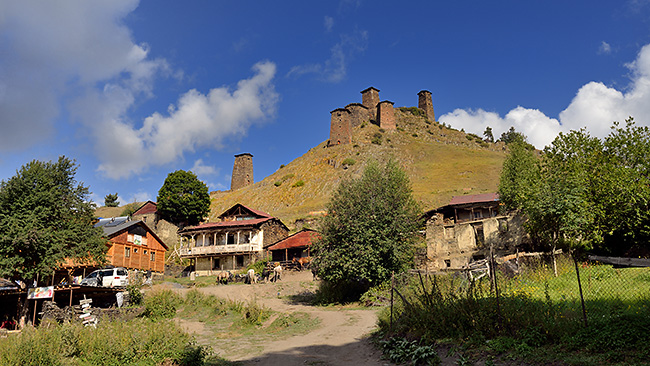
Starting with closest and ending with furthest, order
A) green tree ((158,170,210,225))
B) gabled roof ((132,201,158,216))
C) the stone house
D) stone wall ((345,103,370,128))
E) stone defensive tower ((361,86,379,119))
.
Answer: the stone house → green tree ((158,170,210,225)) → gabled roof ((132,201,158,216)) → stone wall ((345,103,370,128)) → stone defensive tower ((361,86,379,119))

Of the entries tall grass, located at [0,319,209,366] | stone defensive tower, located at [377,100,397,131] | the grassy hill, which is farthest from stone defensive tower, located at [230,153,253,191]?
tall grass, located at [0,319,209,366]

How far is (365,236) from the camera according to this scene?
2248 centimetres

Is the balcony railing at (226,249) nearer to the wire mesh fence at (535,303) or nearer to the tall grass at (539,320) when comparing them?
the wire mesh fence at (535,303)

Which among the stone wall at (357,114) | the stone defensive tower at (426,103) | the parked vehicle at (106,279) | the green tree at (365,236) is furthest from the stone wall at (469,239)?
the stone defensive tower at (426,103)

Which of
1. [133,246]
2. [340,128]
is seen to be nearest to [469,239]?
[133,246]

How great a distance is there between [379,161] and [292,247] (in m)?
46.8

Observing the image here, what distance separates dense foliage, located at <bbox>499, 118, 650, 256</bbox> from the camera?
834 inches

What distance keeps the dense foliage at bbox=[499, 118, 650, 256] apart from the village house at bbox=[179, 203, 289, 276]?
2831 centimetres

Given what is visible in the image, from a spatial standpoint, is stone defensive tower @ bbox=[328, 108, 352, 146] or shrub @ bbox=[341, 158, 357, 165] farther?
stone defensive tower @ bbox=[328, 108, 352, 146]

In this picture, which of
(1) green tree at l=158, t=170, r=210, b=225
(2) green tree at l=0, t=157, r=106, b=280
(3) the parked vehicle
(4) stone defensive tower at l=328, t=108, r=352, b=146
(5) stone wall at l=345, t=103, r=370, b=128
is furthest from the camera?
(5) stone wall at l=345, t=103, r=370, b=128

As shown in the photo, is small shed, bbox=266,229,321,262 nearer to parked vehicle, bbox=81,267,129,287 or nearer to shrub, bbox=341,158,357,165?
parked vehicle, bbox=81,267,129,287

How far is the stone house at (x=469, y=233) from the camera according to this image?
92.9 feet

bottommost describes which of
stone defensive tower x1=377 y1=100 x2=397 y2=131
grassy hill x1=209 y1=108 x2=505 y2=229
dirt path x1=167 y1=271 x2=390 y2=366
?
dirt path x1=167 y1=271 x2=390 y2=366

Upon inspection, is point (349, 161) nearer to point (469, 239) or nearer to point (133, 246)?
point (133, 246)
